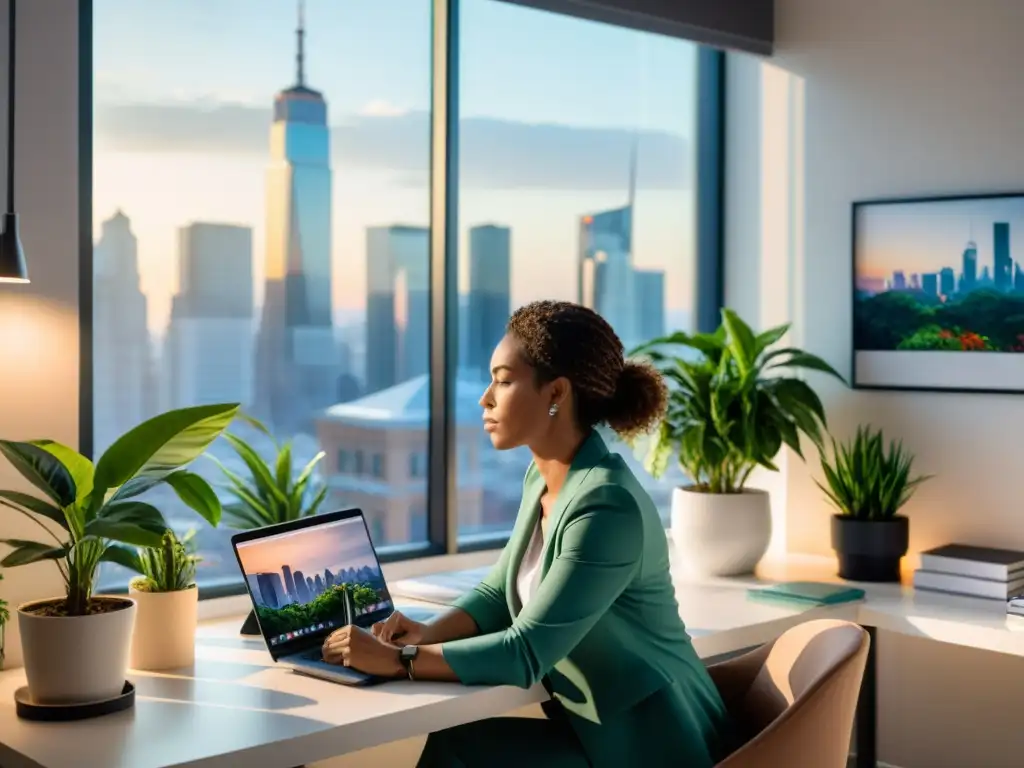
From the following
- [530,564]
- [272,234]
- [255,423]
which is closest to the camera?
[530,564]

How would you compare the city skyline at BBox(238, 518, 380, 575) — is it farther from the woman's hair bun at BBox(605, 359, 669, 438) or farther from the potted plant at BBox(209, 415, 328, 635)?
the woman's hair bun at BBox(605, 359, 669, 438)

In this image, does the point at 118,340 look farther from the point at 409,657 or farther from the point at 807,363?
the point at 807,363

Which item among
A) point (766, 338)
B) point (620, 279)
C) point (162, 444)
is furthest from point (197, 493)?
point (620, 279)

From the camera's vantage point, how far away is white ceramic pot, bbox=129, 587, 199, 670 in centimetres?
242

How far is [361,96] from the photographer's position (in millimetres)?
3309

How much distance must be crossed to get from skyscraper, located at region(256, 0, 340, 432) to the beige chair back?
1.31 metres

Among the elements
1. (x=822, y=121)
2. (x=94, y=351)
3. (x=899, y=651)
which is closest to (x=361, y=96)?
(x=94, y=351)

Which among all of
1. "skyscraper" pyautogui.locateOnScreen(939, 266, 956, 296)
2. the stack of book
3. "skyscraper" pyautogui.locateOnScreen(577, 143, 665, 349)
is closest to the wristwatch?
the stack of book

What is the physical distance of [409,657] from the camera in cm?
226

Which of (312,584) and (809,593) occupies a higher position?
(312,584)

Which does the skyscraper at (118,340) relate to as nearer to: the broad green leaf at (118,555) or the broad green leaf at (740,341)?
the broad green leaf at (118,555)

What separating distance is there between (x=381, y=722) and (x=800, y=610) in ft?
3.95

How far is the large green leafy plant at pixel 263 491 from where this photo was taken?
116 inches

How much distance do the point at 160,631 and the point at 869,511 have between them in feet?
6.06
